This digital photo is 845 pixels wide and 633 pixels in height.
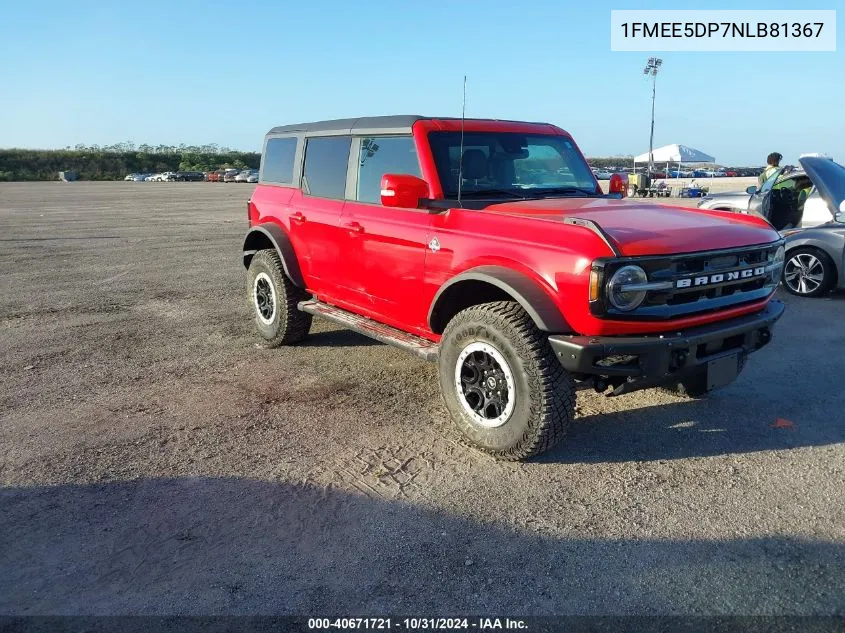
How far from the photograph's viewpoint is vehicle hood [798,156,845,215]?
834 centimetres

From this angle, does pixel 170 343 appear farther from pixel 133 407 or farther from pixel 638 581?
pixel 638 581

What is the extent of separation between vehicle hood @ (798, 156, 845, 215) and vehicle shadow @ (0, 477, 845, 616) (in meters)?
6.57

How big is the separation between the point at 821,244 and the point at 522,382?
6.48m

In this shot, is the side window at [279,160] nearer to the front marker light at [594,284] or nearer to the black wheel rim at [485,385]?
the black wheel rim at [485,385]

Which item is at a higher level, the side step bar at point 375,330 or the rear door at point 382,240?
the rear door at point 382,240

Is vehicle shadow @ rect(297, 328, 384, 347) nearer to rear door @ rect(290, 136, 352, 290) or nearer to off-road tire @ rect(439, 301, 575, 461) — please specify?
rear door @ rect(290, 136, 352, 290)

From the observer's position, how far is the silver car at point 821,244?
8344 mm

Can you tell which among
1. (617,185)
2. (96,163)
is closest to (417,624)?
(617,185)

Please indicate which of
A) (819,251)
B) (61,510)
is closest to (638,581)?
(61,510)

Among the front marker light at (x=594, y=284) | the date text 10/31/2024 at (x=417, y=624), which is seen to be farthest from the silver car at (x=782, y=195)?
the date text 10/31/2024 at (x=417, y=624)

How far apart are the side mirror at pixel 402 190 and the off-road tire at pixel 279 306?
2.11 meters

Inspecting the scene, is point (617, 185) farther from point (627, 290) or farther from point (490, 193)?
point (627, 290)

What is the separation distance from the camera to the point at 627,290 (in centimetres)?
356

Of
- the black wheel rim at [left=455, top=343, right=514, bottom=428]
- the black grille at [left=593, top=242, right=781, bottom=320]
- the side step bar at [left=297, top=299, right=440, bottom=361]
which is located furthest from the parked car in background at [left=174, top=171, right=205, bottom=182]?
the black grille at [left=593, top=242, right=781, bottom=320]
